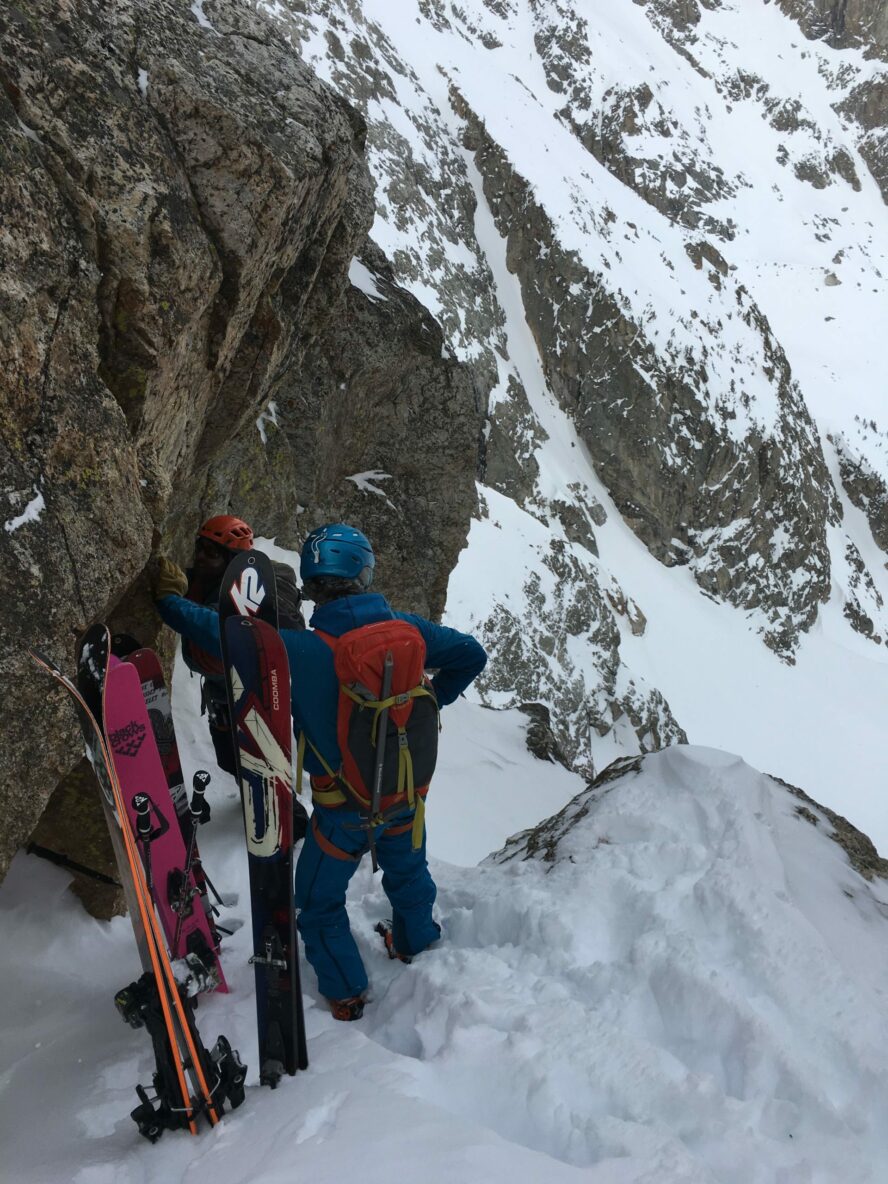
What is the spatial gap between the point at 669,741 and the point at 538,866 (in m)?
31.1

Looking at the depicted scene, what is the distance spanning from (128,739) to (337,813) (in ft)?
3.24

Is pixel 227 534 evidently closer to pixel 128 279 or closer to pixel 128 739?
pixel 128 279

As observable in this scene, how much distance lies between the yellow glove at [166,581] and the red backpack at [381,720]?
1356mm

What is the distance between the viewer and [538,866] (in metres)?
4.45

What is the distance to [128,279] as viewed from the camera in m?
3.67

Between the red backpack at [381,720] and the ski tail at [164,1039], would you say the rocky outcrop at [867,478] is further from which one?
the ski tail at [164,1039]

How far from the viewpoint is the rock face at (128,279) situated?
3.04 metres

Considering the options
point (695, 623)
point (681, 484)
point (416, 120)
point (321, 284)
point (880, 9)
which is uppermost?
point (880, 9)

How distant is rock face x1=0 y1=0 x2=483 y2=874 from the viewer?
9.96 feet

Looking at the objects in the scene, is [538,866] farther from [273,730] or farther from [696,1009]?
[273,730]

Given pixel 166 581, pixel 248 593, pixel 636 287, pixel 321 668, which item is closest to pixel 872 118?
pixel 636 287

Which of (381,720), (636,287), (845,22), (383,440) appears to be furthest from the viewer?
(845,22)

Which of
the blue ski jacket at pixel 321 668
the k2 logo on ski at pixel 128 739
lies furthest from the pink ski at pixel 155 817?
the blue ski jacket at pixel 321 668

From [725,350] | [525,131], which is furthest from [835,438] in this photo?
[525,131]
